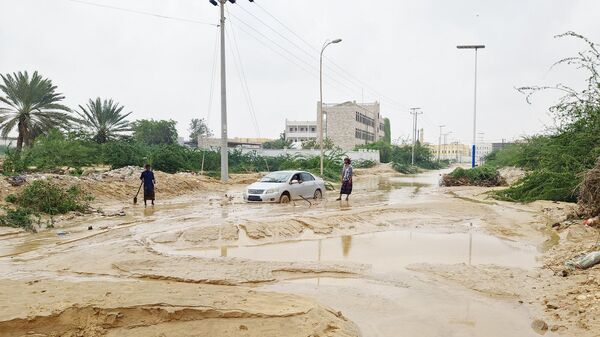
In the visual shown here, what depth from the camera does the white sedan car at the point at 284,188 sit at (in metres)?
17.8

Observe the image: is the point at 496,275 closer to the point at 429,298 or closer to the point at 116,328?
the point at 429,298

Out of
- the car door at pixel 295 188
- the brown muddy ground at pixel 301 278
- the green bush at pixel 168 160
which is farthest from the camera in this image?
the green bush at pixel 168 160

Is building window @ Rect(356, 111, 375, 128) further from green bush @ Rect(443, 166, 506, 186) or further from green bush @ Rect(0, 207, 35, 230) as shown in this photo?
green bush @ Rect(0, 207, 35, 230)

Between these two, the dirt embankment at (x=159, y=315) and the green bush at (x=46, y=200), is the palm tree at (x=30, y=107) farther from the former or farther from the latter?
the dirt embankment at (x=159, y=315)

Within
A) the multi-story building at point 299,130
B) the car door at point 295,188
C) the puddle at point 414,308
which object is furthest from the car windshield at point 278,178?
the multi-story building at point 299,130

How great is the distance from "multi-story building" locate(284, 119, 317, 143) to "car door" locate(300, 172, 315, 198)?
9165cm

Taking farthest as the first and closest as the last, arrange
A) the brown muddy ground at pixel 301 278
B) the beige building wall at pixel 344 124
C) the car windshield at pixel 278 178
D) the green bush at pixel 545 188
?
the beige building wall at pixel 344 124 < the car windshield at pixel 278 178 < the green bush at pixel 545 188 < the brown muddy ground at pixel 301 278

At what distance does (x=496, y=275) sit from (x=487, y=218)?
7.14 meters

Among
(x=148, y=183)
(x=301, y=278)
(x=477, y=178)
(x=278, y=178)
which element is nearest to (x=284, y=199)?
(x=278, y=178)

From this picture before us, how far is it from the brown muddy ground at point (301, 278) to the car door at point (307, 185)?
5.48 m

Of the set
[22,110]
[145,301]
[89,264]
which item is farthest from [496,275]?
[22,110]

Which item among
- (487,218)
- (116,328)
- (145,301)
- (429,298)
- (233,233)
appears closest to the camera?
(116,328)

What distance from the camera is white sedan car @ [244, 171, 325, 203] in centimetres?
1780

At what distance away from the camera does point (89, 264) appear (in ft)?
24.9
